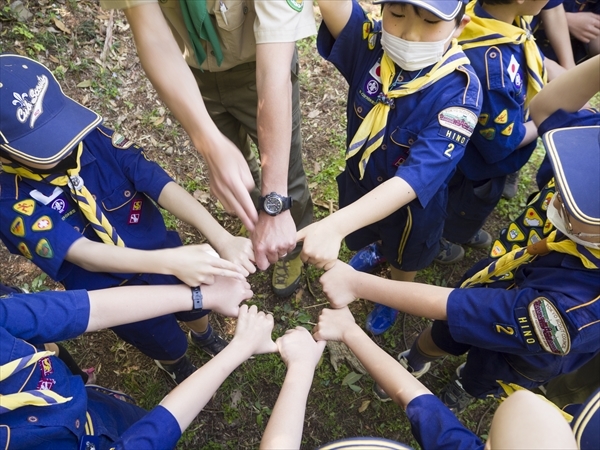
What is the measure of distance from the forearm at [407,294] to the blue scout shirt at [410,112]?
39cm

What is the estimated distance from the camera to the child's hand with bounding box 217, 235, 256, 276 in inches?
78.7

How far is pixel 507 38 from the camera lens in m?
2.19

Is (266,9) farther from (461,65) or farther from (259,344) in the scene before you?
(259,344)

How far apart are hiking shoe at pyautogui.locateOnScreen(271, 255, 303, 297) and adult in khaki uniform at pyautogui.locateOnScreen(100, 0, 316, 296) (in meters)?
0.96

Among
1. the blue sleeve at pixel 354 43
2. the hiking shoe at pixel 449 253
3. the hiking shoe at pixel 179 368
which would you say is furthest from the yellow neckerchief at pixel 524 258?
the hiking shoe at pixel 179 368

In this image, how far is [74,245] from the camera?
6.12ft

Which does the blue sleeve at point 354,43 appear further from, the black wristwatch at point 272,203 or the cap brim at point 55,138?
the cap brim at point 55,138

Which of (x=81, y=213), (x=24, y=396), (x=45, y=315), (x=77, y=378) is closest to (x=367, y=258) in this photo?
(x=81, y=213)

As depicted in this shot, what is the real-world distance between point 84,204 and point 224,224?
166cm

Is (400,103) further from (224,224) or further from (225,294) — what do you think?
(224,224)

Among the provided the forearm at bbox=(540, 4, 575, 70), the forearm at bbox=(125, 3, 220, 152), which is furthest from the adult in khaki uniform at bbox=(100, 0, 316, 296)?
the forearm at bbox=(540, 4, 575, 70)

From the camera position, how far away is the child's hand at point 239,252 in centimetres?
200

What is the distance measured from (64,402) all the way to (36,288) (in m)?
1.87

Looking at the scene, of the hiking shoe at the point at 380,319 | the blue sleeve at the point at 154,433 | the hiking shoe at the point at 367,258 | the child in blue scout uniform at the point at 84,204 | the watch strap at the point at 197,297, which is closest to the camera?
the blue sleeve at the point at 154,433
